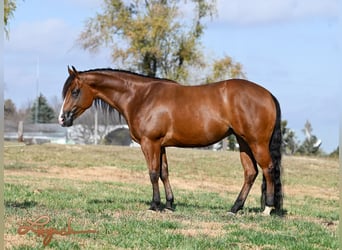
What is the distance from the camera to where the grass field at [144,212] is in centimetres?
715

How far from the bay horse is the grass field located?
755 mm

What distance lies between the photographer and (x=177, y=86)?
9.56 m

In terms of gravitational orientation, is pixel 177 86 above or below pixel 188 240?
above

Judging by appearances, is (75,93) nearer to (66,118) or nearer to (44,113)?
(66,118)

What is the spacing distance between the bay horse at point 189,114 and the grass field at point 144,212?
2.48 ft

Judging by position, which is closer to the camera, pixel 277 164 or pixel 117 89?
pixel 277 164

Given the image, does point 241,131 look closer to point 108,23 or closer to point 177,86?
point 177,86

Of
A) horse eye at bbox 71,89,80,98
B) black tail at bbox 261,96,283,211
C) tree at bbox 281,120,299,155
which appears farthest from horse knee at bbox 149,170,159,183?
tree at bbox 281,120,299,155

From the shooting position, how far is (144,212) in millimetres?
9297

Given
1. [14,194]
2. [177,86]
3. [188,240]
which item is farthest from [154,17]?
[188,240]

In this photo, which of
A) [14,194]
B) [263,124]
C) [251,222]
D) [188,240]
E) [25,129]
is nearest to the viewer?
[188,240]

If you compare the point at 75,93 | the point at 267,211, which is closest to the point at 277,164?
the point at 267,211

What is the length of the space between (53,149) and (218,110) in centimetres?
1574

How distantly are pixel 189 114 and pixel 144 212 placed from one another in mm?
1535
